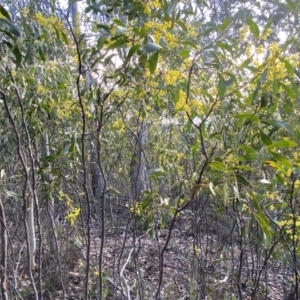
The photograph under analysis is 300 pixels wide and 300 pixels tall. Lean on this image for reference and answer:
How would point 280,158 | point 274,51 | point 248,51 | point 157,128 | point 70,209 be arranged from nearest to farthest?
point 280,158 < point 274,51 < point 248,51 < point 70,209 < point 157,128

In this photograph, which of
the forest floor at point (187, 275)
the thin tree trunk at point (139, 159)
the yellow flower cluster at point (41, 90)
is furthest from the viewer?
the forest floor at point (187, 275)

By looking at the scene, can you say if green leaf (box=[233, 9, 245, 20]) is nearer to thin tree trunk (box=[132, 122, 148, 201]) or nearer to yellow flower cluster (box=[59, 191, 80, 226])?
thin tree trunk (box=[132, 122, 148, 201])

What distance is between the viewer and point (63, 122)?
246 centimetres

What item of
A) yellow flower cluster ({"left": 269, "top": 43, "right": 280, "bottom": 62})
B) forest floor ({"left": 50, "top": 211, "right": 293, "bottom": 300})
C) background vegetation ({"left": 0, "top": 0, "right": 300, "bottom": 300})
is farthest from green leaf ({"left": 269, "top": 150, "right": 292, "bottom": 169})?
forest floor ({"left": 50, "top": 211, "right": 293, "bottom": 300})

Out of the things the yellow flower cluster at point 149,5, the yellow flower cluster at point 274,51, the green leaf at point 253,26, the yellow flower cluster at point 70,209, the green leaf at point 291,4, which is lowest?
the yellow flower cluster at point 70,209

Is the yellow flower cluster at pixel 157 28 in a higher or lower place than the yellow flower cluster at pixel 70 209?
higher

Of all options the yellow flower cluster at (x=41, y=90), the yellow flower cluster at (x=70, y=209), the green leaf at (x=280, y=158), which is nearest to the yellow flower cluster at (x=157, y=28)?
the green leaf at (x=280, y=158)

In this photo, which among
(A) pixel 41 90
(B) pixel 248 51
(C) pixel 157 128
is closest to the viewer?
(B) pixel 248 51

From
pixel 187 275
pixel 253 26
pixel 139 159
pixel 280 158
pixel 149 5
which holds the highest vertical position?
pixel 149 5

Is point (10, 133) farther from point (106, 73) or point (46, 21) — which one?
point (46, 21)

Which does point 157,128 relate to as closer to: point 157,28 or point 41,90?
point 41,90

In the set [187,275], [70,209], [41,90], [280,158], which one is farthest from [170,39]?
[187,275]

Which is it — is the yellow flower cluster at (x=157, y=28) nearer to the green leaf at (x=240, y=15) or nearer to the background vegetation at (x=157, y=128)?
the background vegetation at (x=157, y=128)

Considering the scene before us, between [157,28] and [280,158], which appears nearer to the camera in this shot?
[280,158]
